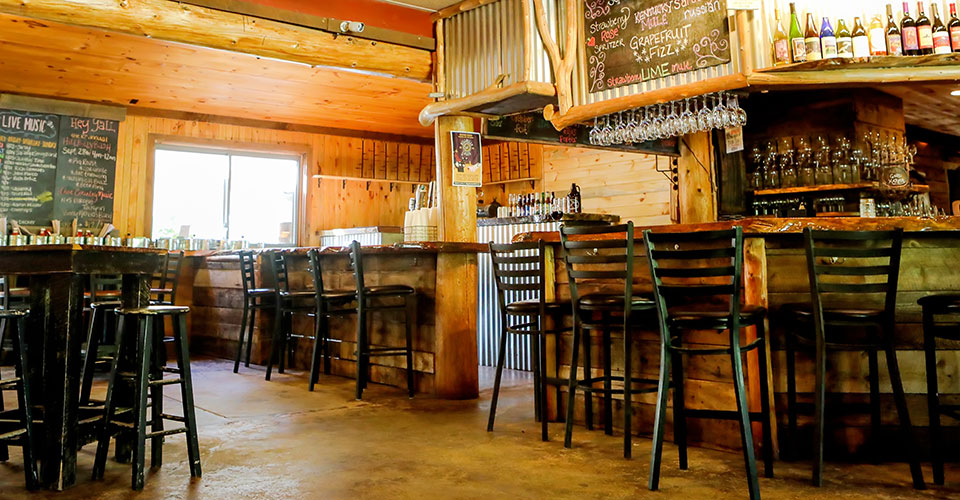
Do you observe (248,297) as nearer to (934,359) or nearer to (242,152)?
(242,152)

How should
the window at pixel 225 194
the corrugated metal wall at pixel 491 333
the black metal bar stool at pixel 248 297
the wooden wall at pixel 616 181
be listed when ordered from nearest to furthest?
the black metal bar stool at pixel 248 297, the corrugated metal wall at pixel 491 333, the wooden wall at pixel 616 181, the window at pixel 225 194

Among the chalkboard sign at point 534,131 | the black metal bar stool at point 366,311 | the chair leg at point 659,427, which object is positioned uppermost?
the chalkboard sign at point 534,131

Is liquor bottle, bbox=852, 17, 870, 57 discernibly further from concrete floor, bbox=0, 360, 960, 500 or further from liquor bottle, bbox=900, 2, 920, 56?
concrete floor, bbox=0, 360, 960, 500

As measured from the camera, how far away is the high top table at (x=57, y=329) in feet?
8.57

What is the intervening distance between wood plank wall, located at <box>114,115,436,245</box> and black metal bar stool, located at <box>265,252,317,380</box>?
2.87 m

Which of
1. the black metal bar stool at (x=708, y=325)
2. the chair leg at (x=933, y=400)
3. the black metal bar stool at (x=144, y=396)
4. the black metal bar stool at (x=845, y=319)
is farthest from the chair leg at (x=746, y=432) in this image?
the black metal bar stool at (x=144, y=396)

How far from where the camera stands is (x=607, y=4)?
4.98 m

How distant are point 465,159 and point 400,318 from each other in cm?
138

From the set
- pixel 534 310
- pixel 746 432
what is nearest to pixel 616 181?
pixel 534 310

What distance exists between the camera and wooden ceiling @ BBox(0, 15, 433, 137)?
233 inches

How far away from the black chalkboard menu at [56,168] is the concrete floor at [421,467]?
179 inches

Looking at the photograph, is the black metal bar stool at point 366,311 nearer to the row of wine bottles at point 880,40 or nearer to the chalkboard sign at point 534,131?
the chalkboard sign at point 534,131

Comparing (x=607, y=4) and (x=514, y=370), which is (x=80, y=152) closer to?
(x=514, y=370)

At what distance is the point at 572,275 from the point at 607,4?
8.83 ft
